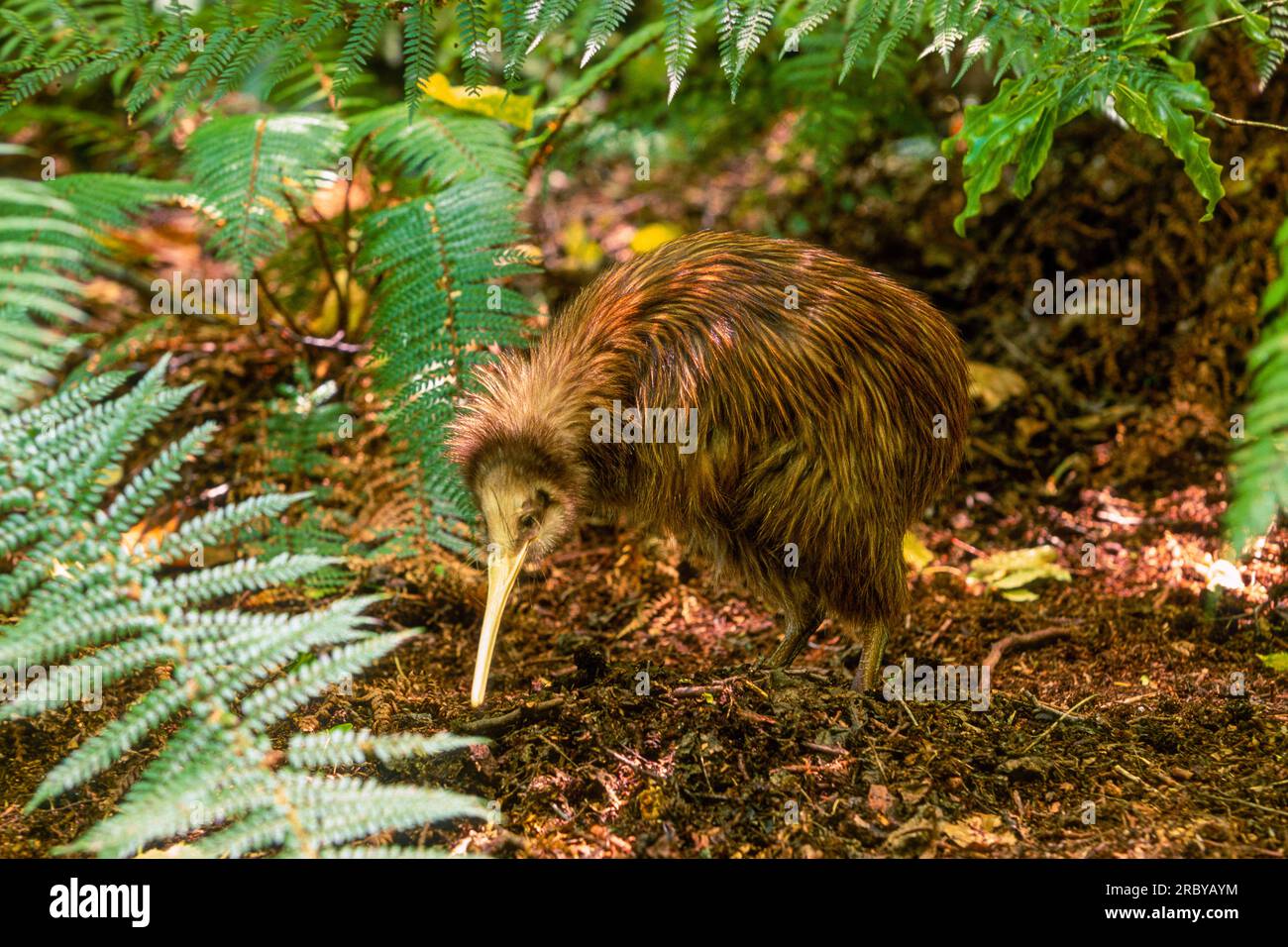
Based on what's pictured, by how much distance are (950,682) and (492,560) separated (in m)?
1.28

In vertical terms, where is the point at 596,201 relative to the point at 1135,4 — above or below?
above

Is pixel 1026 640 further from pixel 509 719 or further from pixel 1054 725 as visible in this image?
pixel 509 719

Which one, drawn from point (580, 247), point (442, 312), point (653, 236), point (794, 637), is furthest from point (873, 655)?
point (580, 247)

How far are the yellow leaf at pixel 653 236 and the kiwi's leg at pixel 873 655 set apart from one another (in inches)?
100

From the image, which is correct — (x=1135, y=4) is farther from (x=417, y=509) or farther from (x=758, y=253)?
(x=417, y=509)

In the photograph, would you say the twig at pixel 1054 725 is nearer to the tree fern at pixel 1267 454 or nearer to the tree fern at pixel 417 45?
the tree fern at pixel 1267 454

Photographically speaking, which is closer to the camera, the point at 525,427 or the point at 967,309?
the point at 525,427

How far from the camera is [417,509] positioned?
3.38 meters

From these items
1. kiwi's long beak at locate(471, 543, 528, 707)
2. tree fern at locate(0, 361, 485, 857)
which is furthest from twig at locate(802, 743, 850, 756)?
tree fern at locate(0, 361, 485, 857)

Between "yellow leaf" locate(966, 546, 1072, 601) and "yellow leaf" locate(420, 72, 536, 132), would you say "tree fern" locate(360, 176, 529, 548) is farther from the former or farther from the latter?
"yellow leaf" locate(966, 546, 1072, 601)

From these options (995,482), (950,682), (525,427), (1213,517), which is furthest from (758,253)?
(1213,517)

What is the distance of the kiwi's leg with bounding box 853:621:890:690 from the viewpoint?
2.91 meters

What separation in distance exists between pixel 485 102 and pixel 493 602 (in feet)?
6.07
